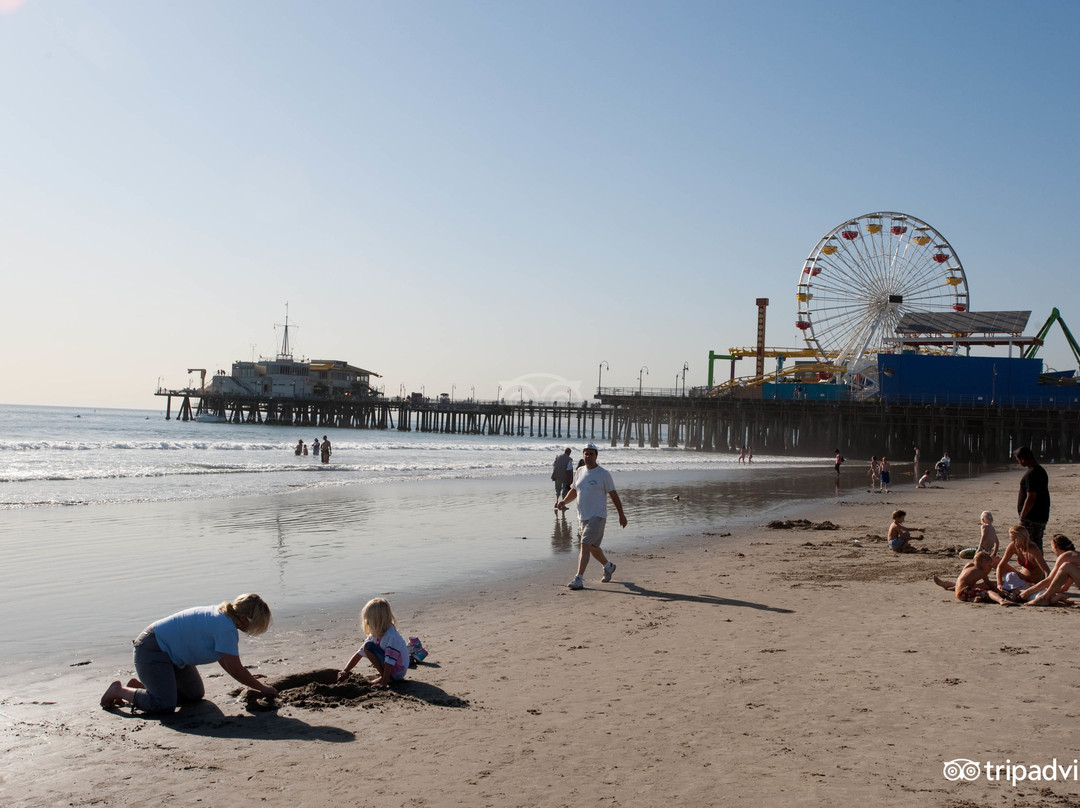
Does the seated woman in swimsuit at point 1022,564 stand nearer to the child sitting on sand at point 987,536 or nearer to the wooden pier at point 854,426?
the child sitting on sand at point 987,536

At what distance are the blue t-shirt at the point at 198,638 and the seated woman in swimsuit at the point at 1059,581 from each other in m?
6.68

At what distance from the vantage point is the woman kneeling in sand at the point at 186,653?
4.99 m

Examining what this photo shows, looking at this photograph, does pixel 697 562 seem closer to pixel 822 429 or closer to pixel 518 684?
pixel 518 684

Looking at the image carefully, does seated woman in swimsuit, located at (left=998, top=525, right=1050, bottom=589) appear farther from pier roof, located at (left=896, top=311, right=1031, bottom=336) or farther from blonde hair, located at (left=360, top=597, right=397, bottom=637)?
pier roof, located at (left=896, top=311, right=1031, bottom=336)

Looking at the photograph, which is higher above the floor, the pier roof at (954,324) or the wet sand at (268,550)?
the pier roof at (954,324)

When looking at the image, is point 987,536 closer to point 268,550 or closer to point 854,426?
point 268,550

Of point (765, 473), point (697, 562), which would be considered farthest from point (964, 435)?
point (697, 562)

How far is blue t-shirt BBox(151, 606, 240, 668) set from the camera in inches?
199

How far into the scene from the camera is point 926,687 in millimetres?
5289

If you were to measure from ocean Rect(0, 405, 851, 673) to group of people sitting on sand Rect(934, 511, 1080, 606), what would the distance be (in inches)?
170

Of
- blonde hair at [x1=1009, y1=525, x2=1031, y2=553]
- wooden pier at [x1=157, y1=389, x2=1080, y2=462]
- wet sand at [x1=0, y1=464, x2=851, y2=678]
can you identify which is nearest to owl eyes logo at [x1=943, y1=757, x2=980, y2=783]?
blonde hair at [x1=1009, y1=525, x2=1031, y2=553]

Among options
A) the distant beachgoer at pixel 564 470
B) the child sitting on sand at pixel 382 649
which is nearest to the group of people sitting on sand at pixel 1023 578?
the child sitting on sand at pixel 382 649

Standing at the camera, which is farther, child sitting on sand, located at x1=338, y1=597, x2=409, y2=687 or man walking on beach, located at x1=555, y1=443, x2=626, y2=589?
man walking on beach, located at x1=555, y1=443, x2=626, y2=589

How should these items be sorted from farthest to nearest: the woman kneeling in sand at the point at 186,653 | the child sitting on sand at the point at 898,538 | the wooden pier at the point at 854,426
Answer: the wooden pier at the point at 854,426, the child sitting on sand at the point at 898,538, the woman kneeling in sand at the point at 186,653
